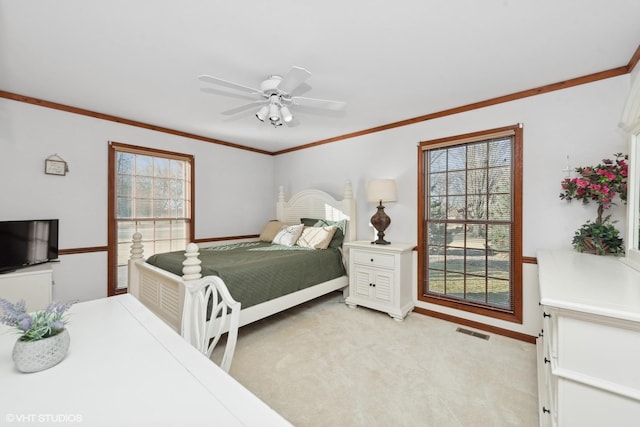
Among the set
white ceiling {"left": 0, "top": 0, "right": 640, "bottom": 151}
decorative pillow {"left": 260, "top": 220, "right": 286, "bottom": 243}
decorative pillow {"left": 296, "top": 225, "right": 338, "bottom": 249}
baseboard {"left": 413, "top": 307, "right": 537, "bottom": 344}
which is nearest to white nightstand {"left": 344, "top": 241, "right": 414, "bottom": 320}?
baseboard {"left": 413, "top": 307, "right": 537, "bottom": 344}

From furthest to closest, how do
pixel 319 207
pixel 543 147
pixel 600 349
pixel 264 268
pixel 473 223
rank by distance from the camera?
pixel 319 207 < pixel 473 223 < pixel 264 268 < pixel 543 147 < pixel 600 349

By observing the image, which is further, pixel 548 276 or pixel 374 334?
pixel 374 334

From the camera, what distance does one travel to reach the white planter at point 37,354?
854mm

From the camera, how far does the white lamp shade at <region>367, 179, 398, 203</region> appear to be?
3369 millimetres

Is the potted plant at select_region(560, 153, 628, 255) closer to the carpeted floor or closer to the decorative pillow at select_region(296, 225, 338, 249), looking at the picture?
the carpeted floor

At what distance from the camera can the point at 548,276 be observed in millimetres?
1431

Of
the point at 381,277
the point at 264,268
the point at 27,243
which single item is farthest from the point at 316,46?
the point at 27,243

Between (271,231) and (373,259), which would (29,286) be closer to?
(271,231)

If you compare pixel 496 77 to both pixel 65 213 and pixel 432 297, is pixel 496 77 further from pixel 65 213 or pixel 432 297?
pixel 65 213

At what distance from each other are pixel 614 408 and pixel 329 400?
142 cm

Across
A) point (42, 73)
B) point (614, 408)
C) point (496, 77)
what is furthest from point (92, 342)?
point (496, 77)

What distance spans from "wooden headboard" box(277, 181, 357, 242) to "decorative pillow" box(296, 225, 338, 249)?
10.1 inches

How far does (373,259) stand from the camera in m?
3.34

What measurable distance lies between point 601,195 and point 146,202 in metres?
4.77
